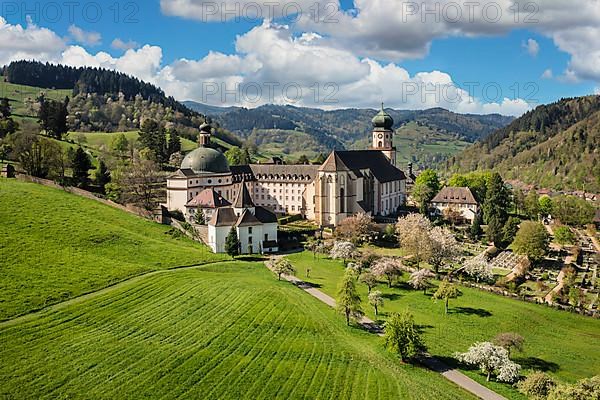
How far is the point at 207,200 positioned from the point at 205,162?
376 inches

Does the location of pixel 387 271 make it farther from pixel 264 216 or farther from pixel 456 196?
pixel 456 196

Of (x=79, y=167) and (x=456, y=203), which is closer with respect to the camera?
(x=79, y=167)

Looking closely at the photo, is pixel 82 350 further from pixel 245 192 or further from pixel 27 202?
pixel 245 192

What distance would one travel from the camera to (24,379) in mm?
23406

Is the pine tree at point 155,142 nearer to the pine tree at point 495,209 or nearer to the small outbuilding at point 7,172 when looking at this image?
the small outbuilding at point 7,172

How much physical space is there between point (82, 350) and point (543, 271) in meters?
49.7

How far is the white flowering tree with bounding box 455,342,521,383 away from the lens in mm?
29000

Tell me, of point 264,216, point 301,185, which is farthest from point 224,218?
point 301,185

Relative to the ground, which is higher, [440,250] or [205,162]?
[205,162]

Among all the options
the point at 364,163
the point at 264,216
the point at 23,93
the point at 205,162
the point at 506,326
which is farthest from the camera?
the point at 23,93

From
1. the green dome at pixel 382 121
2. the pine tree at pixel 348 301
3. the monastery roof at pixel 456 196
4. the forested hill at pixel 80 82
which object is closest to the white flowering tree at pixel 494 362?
the pine tree at pixel 348 301

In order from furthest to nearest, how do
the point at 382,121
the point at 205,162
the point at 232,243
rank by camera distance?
the point at 382,121 < the point at 205,162 < the point at 232,243

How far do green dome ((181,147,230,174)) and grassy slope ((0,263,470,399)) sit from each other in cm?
3851

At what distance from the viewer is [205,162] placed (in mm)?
74750
